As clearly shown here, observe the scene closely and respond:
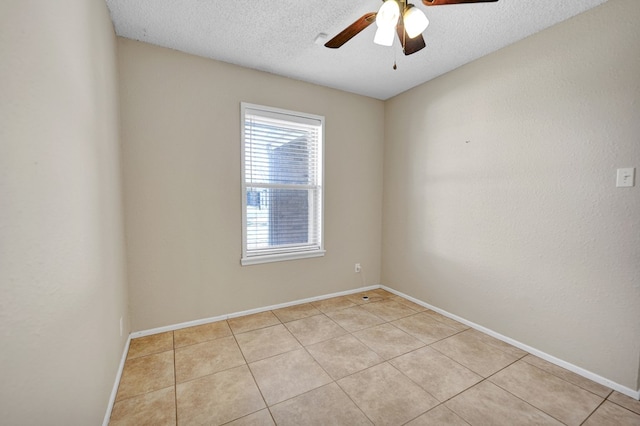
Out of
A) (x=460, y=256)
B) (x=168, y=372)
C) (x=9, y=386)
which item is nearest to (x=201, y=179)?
(x=168, y=372)

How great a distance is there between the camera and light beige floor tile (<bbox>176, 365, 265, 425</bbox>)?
62.5 inches

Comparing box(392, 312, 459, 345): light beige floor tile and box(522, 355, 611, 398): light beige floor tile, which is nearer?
box(522, 355, 611, 398): light beige floor tile

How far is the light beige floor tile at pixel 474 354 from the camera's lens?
2.07 metres

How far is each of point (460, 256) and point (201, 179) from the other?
2782 millimetres

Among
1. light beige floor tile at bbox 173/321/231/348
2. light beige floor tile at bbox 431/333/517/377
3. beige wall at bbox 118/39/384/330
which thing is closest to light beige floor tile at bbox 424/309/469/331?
light beige floor tile at bbox 431/333/517/377

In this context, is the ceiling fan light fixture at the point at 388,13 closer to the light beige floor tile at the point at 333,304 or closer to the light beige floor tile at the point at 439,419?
the light beige floor tile at the point at 439,419

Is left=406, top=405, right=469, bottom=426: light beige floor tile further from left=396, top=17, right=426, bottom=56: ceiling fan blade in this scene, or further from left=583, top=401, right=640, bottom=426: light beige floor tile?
left=396, top=17, right=426, bottom=56: ceiling fan blade

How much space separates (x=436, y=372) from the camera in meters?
2.01

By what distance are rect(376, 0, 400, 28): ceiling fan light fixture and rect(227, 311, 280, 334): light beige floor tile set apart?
8.78 ft

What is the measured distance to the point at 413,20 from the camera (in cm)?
148

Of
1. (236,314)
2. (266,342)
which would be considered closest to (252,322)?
(236,314)

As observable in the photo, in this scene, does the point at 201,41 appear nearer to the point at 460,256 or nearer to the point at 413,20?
the point at 413,20

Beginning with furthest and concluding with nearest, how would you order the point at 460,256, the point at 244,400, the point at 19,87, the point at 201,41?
the point at 460,256, the point at 201,41, the point at 244,400, the point at 19,87

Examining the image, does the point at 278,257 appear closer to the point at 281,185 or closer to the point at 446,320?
the point at 281,185
